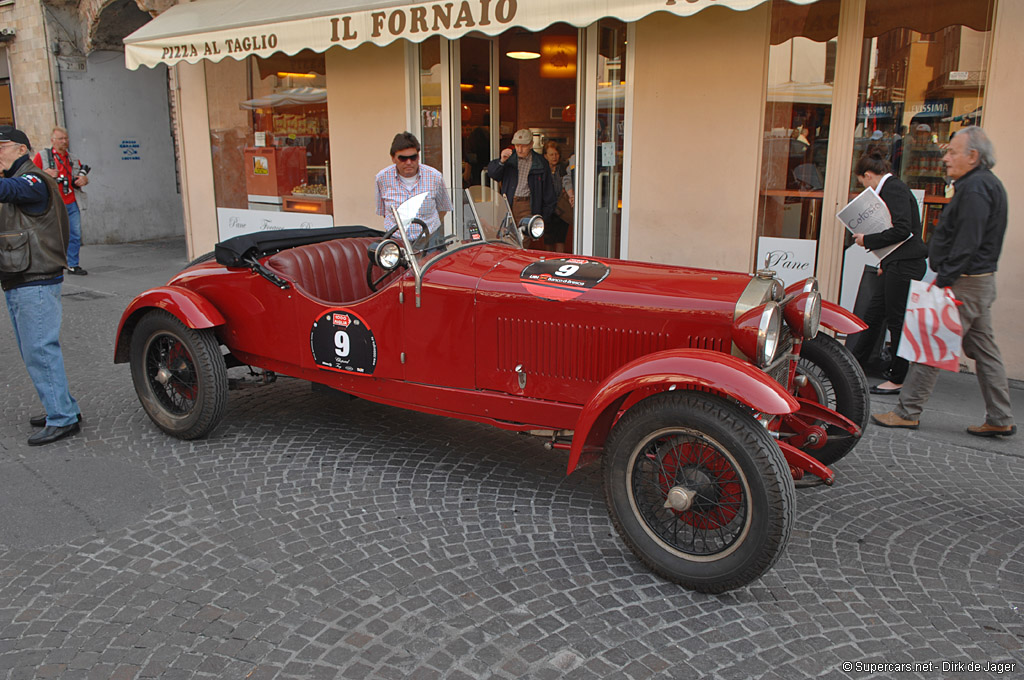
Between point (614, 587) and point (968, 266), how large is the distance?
10.2ft

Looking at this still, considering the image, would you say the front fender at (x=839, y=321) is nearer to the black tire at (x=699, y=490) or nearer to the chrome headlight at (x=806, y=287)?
the chrome headlight at (x=806, y=287)

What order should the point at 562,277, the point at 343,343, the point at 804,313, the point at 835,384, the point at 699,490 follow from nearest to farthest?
the point at 699,490 → the point at 804,313 → the point at 562,277 → the point at 835,384 → the point at 343,343

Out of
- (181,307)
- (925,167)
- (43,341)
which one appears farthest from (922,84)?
(43,341)

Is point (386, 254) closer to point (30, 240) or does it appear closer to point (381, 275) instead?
point (381, 275)

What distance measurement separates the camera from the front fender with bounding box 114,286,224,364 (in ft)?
14.6

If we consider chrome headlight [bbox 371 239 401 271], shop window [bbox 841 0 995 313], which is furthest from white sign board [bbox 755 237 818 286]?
chrome headlight [bbox 371 239 401 271]

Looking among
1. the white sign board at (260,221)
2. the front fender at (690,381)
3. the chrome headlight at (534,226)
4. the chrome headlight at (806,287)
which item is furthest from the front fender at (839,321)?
the white sign board at (260,221)

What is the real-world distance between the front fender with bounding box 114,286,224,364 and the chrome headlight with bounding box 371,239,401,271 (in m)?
1.28

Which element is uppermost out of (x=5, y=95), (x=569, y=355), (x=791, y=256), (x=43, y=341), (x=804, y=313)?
(x=5, y=95)

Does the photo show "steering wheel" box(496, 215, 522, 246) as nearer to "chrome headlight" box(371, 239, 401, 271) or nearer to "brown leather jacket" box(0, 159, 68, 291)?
"chrome headlight" box(371, 239, 401, 271)

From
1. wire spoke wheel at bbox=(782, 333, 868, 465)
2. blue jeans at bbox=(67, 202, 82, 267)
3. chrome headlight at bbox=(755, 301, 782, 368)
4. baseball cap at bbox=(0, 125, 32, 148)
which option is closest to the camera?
chrome headlight at bbox=(755, 301, 782, 368)

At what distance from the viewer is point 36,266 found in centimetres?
447

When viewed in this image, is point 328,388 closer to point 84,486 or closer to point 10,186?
point 84,486

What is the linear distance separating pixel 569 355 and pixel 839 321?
1.45 metres
